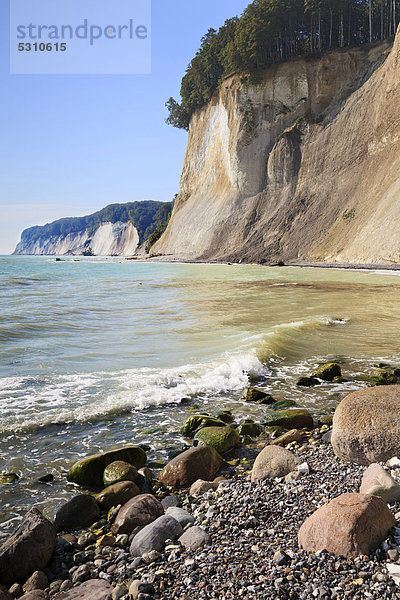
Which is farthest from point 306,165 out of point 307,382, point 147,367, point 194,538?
point 194,538

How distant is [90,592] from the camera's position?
111 inches

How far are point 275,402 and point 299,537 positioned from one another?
12.4 feet

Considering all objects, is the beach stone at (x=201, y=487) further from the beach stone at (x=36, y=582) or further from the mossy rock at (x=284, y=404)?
the mossy rock at (x=284, y=404)

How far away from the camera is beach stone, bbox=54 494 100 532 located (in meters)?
3.74

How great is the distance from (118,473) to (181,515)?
1056 millimetres

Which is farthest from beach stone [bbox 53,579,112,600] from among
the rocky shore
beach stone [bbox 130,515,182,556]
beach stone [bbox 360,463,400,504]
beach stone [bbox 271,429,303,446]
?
beach stone [bbox 271,429,303,446]

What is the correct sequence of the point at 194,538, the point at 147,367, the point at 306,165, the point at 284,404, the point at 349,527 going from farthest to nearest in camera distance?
the point at 306,165, the point at 147,367, the point at 284,404, the point at 194,538, the point at 349,527

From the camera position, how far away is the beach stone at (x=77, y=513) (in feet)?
12.3

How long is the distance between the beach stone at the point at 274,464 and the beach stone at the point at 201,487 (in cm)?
38

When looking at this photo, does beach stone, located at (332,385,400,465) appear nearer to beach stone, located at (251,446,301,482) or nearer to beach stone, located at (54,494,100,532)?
beach stone, located at (251,446,301,482)

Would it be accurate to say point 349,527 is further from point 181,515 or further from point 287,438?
point 287,438

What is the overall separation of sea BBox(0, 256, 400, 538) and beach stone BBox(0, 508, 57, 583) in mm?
444

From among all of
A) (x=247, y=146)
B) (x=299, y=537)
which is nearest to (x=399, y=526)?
(x=299, y=537)

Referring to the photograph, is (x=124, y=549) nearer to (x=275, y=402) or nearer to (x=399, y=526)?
(x=399, y=526)
